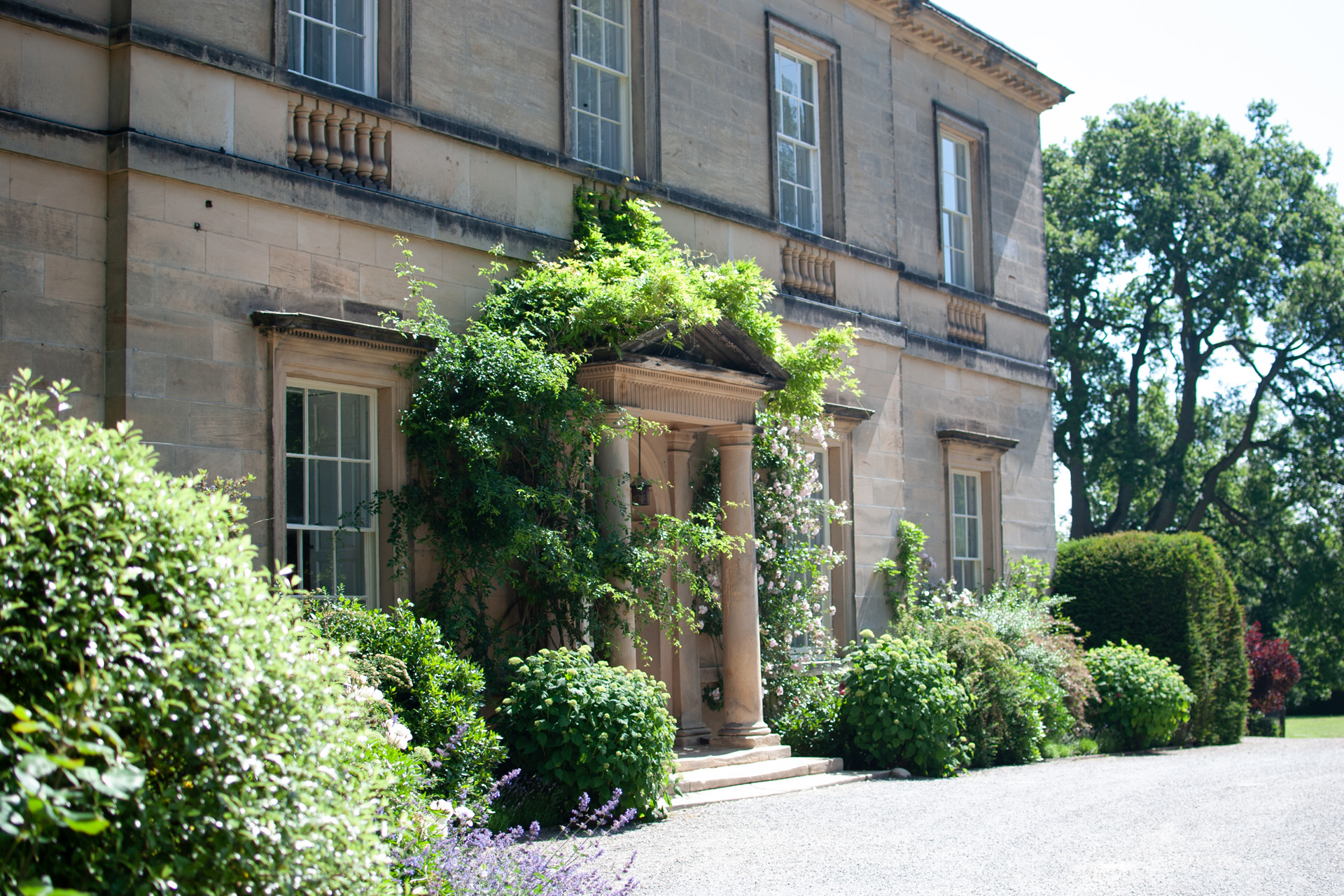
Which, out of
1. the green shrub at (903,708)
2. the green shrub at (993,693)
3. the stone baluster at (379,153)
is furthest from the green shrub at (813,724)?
the stone baluster at (379,153)

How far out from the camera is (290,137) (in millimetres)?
8969

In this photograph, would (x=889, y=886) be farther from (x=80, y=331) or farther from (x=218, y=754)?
(x=80, y=331)

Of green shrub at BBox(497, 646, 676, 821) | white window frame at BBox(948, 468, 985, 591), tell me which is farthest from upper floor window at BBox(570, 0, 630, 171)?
white window frame at BBox(948, 468, 985, 591)

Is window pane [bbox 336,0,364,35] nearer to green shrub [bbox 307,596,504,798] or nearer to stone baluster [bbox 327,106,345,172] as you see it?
stone baluster [bbox 327,106,345,172]

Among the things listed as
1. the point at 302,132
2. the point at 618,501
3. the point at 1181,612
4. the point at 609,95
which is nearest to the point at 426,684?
the point at 618,501

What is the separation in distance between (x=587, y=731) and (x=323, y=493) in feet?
8.51

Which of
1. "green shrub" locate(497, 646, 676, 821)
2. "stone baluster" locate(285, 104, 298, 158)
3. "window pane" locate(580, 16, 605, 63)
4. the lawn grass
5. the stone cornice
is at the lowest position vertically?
the lawn grass

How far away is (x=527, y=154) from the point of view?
10625 mm

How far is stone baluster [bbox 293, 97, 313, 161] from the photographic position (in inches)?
356

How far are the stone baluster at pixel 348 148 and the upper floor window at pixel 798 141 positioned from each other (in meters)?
5.72

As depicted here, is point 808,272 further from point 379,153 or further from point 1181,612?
point 1181,612

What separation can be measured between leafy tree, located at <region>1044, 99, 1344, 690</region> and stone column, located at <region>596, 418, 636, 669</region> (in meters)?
23.0

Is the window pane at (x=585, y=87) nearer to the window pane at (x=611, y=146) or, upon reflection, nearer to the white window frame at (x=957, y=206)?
the window pane at (x=611, y=146)

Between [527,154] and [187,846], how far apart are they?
7.95 m
